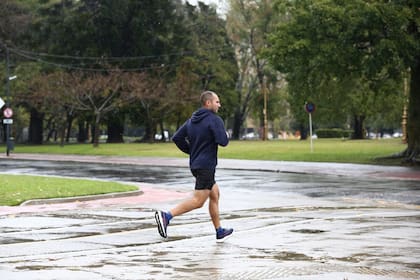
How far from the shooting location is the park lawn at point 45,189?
17567mm

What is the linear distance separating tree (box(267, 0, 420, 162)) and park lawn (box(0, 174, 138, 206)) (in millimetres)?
13633

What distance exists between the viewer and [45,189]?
19.5 meters

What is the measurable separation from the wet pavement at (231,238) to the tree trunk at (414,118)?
13906mm

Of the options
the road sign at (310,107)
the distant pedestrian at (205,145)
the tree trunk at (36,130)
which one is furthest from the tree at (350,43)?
the tree trunk at (36,130)

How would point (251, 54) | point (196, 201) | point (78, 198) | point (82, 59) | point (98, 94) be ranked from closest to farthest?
point (196, 201), point (78, 198), point (98, 94), point (82, 59), point (251, 54)

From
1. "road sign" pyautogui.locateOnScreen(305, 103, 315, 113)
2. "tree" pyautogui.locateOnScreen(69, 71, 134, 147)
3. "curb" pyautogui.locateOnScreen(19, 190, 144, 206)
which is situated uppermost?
"tree" pyautogui.locateOnScreen(69, 71, 134, 147)

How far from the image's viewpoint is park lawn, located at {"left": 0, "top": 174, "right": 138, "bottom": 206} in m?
17.6

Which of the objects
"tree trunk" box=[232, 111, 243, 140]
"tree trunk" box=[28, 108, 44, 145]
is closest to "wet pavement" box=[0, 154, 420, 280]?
"tree trunk" box=[28, 108, 44, 145]

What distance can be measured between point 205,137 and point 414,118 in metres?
25.8

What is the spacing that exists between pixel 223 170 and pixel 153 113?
39688 millimetres

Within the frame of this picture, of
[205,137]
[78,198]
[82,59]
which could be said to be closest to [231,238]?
[205,137]

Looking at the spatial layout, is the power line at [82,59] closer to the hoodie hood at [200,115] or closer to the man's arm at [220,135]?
the hoodie hood at [200,115]

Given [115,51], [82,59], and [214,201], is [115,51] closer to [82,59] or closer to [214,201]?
[82,59]

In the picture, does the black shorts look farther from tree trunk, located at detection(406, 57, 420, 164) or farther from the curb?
tree trunk, located at detection(406, 57, 420, 164)
